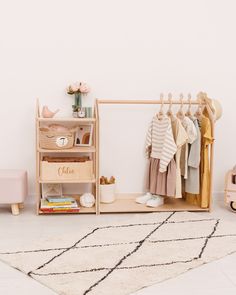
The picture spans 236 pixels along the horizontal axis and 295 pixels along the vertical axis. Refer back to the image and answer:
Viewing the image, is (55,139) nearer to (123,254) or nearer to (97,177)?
(97,177)

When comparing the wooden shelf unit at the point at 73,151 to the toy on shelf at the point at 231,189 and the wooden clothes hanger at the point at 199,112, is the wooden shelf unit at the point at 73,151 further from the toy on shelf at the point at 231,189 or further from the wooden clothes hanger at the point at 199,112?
the toy on shelf at the point at 231,189

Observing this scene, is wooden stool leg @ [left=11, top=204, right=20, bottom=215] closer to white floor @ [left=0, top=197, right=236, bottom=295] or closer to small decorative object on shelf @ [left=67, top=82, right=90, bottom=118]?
white floor @ [left=0, top=197, right=236, bottom=295]

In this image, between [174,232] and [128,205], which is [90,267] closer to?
[174,232]

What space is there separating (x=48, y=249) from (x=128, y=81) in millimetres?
1759

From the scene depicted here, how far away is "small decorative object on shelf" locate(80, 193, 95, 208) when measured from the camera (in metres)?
3.79

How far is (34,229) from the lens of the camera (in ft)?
10.7

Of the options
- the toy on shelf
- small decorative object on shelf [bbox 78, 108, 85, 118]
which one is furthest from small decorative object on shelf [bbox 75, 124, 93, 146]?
the toy on shelf

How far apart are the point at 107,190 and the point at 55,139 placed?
25.4 inches

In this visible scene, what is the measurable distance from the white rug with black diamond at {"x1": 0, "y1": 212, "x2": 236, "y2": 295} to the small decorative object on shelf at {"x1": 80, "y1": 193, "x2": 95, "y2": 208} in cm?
46

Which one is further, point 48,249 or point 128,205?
point 128,205

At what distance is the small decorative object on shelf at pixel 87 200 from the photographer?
12.4 feet

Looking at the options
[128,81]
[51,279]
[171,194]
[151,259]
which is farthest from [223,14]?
[51,279]

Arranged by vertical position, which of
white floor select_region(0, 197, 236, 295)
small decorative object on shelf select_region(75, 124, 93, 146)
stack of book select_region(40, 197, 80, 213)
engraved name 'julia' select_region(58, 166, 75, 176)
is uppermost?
small decorative object on shelf select_region(75, 124, 93, 146)

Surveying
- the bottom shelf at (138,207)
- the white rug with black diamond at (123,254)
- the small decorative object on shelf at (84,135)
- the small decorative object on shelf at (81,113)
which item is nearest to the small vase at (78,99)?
the small decorative object on shelf at (81,113)
